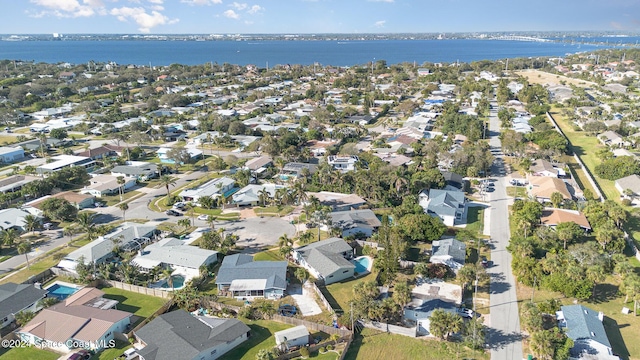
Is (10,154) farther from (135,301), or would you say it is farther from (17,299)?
(135,301)

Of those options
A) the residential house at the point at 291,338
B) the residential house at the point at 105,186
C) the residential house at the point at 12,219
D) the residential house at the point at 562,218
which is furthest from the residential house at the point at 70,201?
the residential house at the point at 562,218

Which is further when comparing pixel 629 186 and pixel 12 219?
pixel 629 186

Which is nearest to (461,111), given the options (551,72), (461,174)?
(461,174)

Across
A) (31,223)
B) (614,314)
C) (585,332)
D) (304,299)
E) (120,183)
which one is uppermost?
(120,183)

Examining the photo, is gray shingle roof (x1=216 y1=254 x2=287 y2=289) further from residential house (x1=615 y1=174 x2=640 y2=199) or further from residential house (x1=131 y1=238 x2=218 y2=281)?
residential house (x1=615 y1=174 x2=640 y2=199)

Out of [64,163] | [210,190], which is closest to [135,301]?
[210,190]
